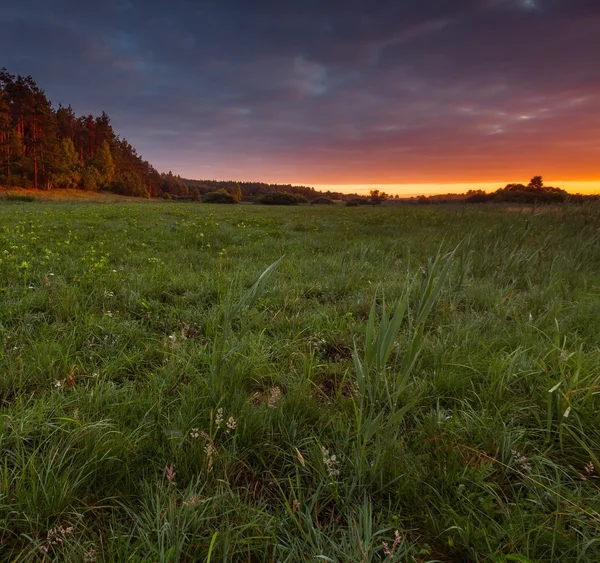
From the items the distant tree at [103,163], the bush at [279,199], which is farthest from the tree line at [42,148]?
the bush at [279,199]

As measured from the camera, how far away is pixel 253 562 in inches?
46.9

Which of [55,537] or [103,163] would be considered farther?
[103,163]

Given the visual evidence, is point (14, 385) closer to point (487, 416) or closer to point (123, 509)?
point (123, 509)

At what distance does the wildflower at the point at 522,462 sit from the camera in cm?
146

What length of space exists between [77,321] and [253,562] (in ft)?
9.49

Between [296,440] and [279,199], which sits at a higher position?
[279,199]

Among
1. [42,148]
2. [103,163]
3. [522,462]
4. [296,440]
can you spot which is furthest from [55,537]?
[103,163]

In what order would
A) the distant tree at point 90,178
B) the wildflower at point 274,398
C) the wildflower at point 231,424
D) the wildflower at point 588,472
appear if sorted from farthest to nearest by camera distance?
the distant tree at point 90,178, the wildflower at point 274,398, the wildflower at point 231,424, the wildflower at point 588,472

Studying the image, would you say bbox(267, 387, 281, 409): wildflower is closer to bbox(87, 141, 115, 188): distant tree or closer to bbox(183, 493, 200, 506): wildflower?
bbox(183, 493, 200, 506): wildflower

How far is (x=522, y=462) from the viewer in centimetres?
152

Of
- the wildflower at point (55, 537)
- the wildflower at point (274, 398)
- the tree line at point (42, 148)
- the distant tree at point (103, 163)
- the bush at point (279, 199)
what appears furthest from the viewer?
the bush at point (279, 199)

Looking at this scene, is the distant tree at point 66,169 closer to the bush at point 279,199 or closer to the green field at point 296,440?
the bush at point 279,199

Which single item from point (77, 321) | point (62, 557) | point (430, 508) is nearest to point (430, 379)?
point (430, 508)

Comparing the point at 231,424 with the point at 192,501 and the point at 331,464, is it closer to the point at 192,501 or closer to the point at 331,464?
the point at 192,501
